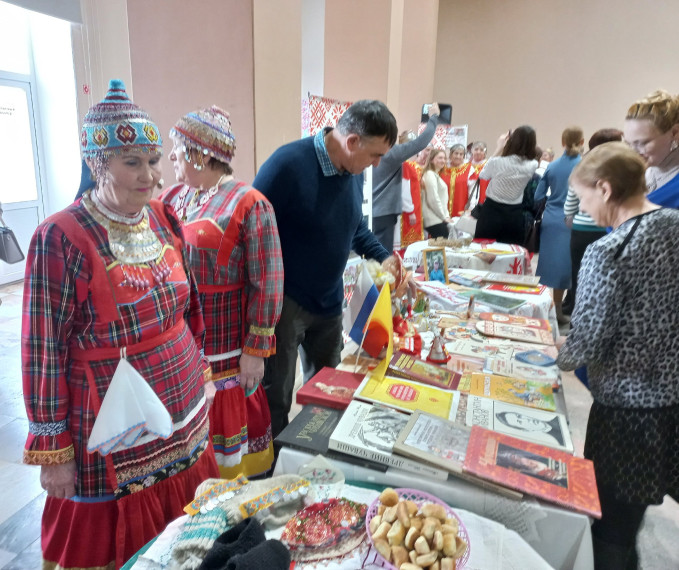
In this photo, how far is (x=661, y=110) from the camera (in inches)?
59.6

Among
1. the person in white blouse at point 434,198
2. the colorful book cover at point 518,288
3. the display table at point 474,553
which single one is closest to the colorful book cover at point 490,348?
the colorful book cover at point 518,288

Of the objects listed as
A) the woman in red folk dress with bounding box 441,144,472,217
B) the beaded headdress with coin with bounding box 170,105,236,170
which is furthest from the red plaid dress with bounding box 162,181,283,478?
the woman in red folk dress with bounding box 441,144,472,217

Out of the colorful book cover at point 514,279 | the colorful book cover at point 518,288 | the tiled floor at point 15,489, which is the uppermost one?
the colorful book cover at point 514,279

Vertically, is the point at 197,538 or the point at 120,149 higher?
the point at 120,149

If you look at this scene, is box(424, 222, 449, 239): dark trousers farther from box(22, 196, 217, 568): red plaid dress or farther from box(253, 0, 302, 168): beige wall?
box(22, 196, 217, 568): red plaid dress

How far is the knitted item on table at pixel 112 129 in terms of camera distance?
3.22 ft

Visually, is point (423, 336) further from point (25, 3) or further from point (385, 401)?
point (25, 3)

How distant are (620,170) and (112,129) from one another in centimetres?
123

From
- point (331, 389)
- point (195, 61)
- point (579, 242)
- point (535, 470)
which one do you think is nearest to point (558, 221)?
point (579, 242)

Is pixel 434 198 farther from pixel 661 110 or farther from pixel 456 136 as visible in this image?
pixel 661 110

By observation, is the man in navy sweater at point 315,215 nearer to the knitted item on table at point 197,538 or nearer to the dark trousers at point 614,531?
the knitted item on table at point 197,538

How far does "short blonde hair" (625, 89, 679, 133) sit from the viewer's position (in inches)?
59.5

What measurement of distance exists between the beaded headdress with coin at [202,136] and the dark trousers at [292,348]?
1.86 feet

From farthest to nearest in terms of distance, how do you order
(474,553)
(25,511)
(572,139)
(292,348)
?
1. (572,139)
2. (25,511)
3. (292,348)
4. (474,553)
